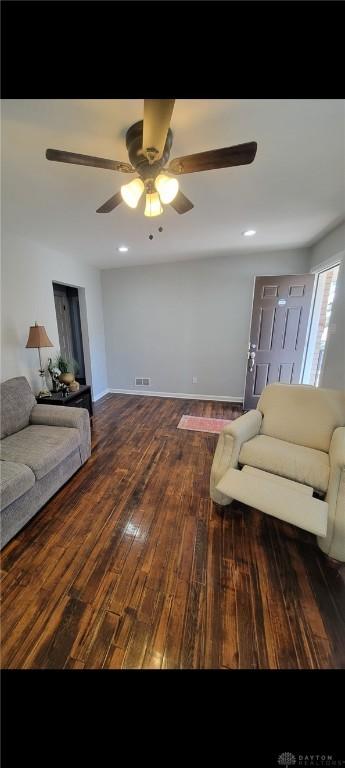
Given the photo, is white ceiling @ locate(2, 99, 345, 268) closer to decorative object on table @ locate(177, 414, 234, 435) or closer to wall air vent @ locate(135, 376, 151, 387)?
wall air vent @ locate(135, 376, 151, 387)

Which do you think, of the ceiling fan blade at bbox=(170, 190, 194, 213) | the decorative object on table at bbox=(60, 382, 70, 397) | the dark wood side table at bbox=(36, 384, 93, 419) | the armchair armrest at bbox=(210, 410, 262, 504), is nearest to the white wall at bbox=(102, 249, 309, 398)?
the dark wood side table at bbox=(36, 384, 93, 419)

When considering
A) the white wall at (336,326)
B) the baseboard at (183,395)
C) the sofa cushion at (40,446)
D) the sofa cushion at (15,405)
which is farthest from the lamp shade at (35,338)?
the white wall at (336,326)

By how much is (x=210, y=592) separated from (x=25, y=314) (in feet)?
9.85

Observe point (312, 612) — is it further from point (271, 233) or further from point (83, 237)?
point (83, 237)

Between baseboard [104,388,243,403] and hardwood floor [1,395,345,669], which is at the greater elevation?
baseboard [104,388,243,403]

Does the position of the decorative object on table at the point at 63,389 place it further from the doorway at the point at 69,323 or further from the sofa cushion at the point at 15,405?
Answer: the doorway at the point at 69,323

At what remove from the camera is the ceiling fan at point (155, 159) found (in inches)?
35.8

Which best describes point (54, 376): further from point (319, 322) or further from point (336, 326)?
point (319, 322)

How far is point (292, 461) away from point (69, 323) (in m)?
3.82

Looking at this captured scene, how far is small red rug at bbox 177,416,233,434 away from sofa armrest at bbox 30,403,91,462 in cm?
129

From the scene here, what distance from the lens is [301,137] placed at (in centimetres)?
120

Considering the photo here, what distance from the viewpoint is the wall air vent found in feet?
14.6

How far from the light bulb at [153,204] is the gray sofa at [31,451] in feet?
5.77
